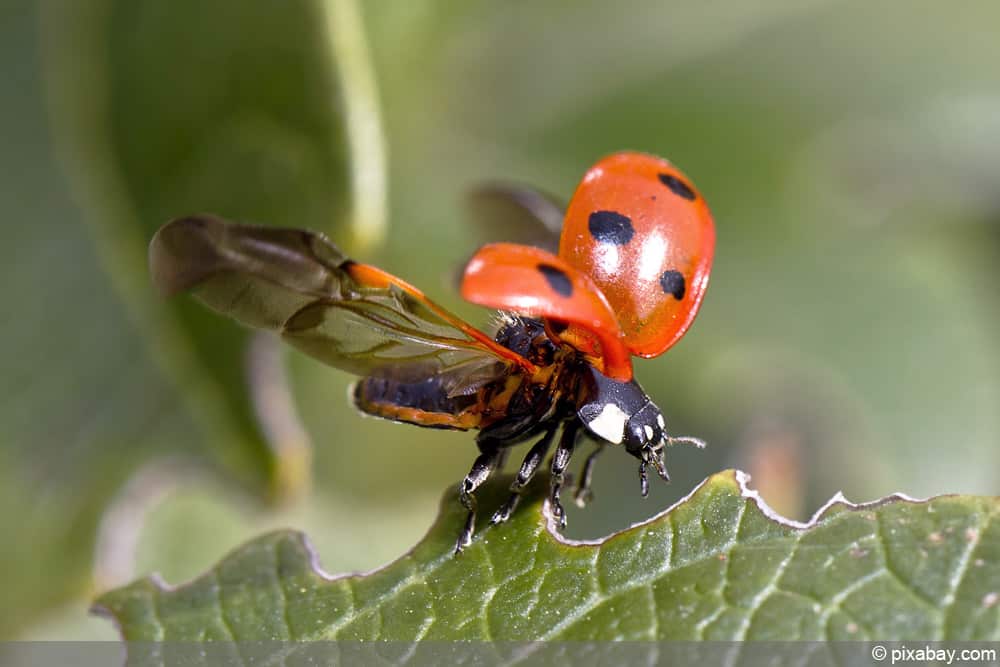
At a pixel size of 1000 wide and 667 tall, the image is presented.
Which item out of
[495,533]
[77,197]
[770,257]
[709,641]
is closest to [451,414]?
[495,533]

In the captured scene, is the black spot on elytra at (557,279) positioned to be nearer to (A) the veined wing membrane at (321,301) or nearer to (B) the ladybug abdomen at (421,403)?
(A) the veined wing membrane at (321,301)

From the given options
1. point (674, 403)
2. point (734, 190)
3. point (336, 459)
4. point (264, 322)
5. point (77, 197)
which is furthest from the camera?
point (734, 190)

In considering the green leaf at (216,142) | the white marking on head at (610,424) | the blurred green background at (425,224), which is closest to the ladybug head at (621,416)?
the white marking on head at (610,424)

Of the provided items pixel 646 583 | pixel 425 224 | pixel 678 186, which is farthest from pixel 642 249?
pixel 425 224

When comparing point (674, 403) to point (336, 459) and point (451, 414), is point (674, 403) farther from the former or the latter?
point (451, 414)

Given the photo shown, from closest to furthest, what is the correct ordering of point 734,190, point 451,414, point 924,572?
point 924,572 → point 451,414 → point 734,190

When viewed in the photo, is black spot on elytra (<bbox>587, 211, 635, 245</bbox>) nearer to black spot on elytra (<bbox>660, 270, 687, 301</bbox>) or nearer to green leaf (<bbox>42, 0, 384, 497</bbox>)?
black spot on elytra (<bbox>660, 270, 687, 301</bbox>)

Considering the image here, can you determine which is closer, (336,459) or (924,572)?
(924,572)
